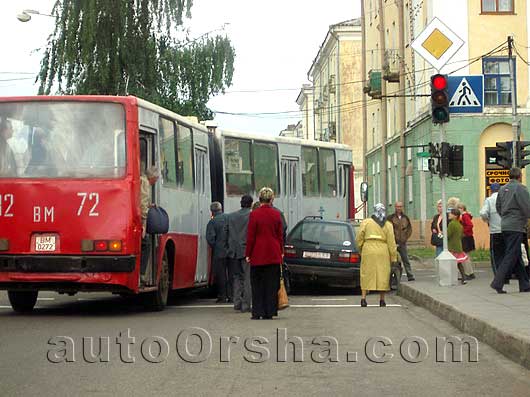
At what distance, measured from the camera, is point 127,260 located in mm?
16047

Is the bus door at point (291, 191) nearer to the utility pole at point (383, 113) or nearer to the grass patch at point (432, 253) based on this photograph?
the grass patch at point (432, 253)

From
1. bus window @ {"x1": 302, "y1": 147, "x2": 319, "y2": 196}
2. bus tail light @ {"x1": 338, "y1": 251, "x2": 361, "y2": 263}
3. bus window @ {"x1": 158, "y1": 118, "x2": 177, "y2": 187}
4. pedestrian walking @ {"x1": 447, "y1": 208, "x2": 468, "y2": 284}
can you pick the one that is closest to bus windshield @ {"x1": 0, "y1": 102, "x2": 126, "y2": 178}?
bus window @ {"x1": 158, "y1": 118, "x2": 177, "y2": 187}

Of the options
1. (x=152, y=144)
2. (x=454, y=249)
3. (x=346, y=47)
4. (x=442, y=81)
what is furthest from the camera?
(x=346, y=47)

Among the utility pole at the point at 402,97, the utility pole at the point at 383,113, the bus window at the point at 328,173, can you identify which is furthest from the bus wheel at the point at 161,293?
the utility pole at the point at 383,113

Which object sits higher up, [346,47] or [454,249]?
[346,47]

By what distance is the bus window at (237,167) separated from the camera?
23.9m

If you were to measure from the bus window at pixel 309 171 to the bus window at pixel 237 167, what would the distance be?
3.88 metres

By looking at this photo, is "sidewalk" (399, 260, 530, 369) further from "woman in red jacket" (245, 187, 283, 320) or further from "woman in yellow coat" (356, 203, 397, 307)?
"woman in red jacket" (245, 187, 283, 320)

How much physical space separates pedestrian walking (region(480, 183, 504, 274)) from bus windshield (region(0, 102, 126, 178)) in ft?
22.0

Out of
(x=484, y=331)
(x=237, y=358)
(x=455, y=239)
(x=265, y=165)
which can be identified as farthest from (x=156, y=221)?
(x=265, y=165)

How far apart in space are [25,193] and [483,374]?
8.30m

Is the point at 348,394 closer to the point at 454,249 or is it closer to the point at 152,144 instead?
the point at 152,144

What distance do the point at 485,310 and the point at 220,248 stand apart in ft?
20.5

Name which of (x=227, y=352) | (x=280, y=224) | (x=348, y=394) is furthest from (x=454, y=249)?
(x=348, y=394)
